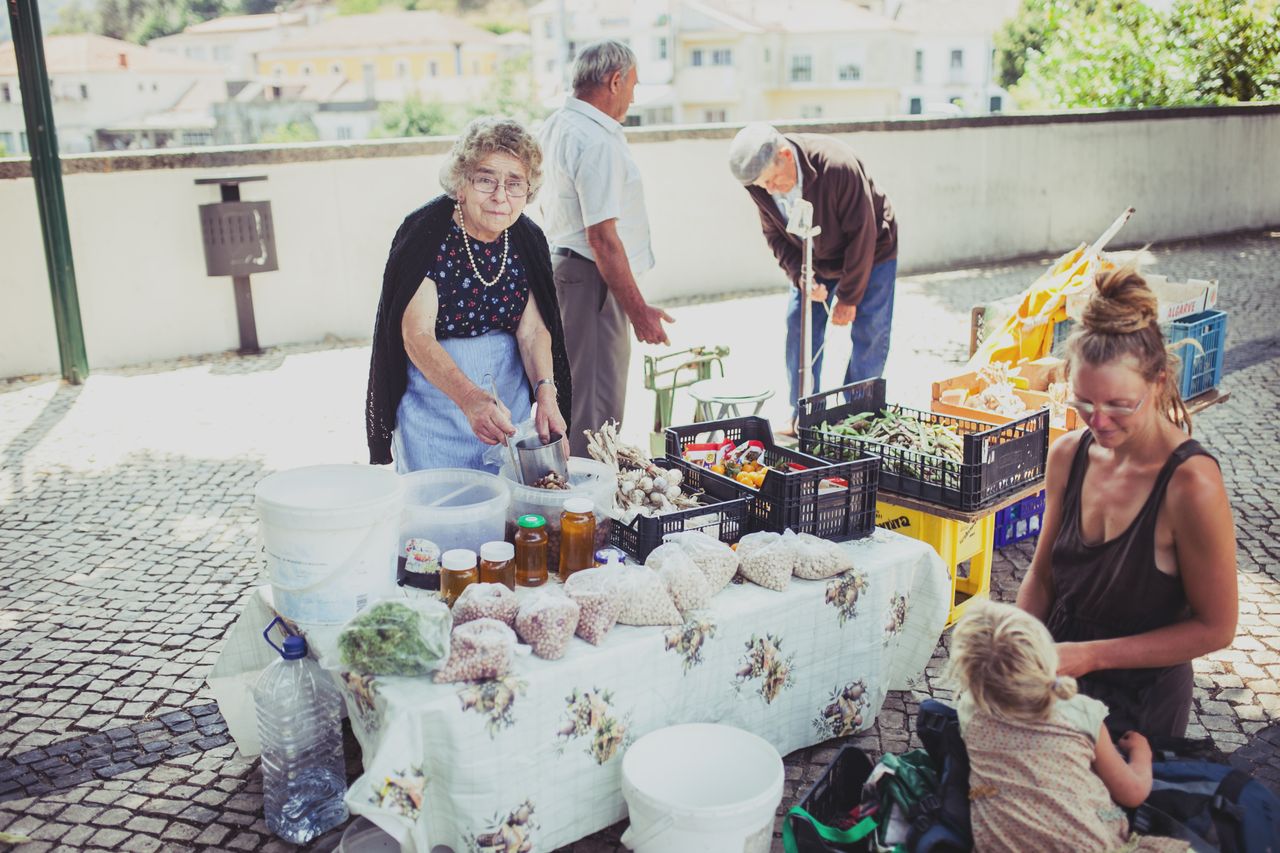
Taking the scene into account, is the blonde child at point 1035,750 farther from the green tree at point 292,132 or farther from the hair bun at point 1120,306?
the green tree at point 292,132

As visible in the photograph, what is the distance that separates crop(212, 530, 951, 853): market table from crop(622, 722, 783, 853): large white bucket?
84mm

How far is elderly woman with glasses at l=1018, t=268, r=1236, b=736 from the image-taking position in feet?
8.30

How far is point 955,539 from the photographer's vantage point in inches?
156

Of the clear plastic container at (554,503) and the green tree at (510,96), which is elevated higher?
the green tree at (510,96)

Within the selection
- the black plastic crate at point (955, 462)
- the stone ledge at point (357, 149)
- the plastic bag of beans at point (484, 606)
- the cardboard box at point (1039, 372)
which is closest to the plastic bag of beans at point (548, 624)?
the plastic bag of beans at point (484, 606)

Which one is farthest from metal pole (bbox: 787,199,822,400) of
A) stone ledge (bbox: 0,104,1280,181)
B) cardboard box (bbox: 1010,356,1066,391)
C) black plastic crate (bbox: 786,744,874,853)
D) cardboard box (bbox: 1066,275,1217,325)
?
stone ledge (bbox: 0,104,1280,181)

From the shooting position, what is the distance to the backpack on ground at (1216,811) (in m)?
2.41

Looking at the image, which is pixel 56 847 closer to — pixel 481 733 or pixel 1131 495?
pixel 481 733

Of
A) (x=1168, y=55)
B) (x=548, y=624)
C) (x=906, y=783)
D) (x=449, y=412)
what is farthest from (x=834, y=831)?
(x=1168, y=55)

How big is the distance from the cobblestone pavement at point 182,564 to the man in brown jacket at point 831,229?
52.0 inches

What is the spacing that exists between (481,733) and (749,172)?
11.7 feet

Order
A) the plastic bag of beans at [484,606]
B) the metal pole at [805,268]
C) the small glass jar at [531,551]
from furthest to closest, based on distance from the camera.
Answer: the metal pole at [805,268], the small glass jar at [531,551], the plastic bag of beans at [484,606]

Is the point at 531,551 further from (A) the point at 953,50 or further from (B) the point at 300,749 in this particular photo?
(A) the point at 953,50

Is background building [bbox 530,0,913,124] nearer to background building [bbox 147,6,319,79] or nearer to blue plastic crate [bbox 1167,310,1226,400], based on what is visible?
background building [bbox 147,6,319,79]
